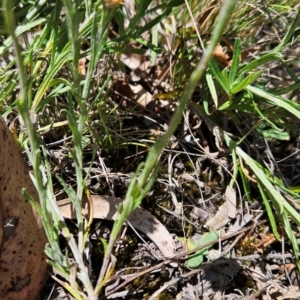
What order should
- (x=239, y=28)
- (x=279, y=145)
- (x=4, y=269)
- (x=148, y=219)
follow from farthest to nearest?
(x=279, y=145), (x=239, y=28), (x=148, y=219), (x=4, y=269)

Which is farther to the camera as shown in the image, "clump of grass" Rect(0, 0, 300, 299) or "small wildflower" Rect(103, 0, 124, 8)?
"clump of grass" Rect(0, 0, 300, 299)

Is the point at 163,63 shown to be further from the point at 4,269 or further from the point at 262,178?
the point at 4,269

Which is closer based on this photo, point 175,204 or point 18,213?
point 18,213

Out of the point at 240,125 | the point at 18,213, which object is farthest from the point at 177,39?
the point at 18,213

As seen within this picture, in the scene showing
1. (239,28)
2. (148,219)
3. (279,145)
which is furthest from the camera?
(279,145)

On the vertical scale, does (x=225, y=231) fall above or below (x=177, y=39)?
below

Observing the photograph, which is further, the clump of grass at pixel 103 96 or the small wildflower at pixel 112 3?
the clump of grass at pixel 103 96

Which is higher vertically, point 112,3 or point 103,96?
point 112,3

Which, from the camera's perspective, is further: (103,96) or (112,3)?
(103,96)

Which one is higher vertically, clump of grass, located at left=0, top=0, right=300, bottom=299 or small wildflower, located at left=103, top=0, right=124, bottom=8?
small wildflower, located at left=103, top=0, right=124, bottom=8

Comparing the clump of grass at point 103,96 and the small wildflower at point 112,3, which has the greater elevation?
the small wildflower at point 112,3

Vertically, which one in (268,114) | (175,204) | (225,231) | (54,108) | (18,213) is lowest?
(225,231)
